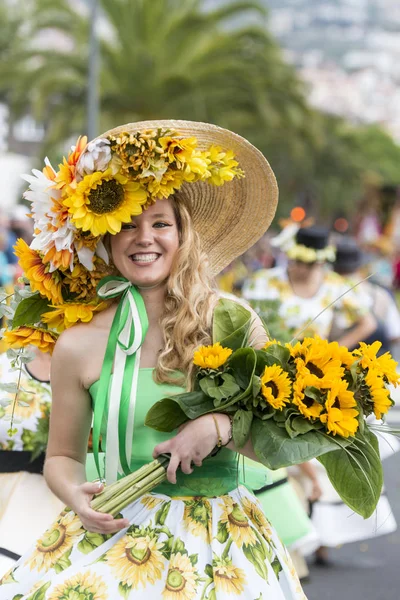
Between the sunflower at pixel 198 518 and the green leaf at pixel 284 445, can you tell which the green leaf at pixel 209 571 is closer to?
the sunflower at pixel 198 518

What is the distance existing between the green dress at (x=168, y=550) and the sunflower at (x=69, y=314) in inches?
8.9

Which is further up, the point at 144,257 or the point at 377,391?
the point at 144,257

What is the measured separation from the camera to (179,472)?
2.96 meters

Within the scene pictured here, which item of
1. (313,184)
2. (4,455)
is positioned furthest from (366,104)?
(4,455)

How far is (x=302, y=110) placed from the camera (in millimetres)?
27484

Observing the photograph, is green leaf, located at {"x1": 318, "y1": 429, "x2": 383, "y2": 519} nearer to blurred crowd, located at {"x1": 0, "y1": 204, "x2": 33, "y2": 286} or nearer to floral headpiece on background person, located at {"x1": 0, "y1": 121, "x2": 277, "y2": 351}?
floral headpiece on background person, located at {"x1": 0, "y1": 121, "x2": 277, "y2": 351}

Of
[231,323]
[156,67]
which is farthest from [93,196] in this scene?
[156,67]

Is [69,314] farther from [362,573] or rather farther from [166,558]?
[362,573]

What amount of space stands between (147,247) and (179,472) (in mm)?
663

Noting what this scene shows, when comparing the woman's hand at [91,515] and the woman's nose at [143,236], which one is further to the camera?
the woman's nose at [143,236]

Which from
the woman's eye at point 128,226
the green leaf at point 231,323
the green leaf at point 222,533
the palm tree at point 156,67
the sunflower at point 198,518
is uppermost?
the palm tree at point 156,67

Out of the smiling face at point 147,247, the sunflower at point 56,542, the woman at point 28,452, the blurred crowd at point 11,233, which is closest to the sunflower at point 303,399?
the smiling face at point 147,247

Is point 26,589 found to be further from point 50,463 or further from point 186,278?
point 186,278

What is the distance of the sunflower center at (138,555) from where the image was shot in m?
2.83
